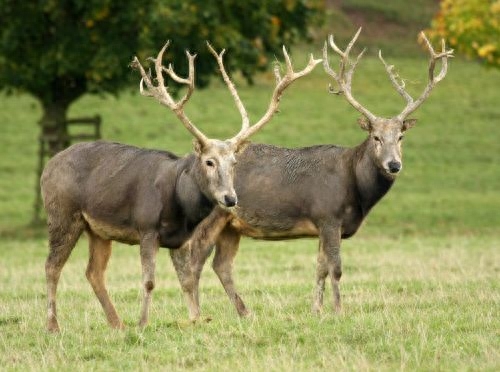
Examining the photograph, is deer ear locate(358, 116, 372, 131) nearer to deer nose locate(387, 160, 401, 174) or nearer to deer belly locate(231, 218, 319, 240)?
deer nose locate(387, 160, 401, 174)

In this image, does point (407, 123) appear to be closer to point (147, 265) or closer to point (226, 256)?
point (226, 256)

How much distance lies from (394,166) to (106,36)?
11.9m

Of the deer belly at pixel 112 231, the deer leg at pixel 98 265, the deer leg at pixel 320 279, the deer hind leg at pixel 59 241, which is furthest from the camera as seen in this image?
the deer leg at pixel 320 279

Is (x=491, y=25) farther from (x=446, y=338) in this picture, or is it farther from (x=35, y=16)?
(x=446, y=338)

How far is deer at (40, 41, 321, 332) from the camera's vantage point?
11.5 m

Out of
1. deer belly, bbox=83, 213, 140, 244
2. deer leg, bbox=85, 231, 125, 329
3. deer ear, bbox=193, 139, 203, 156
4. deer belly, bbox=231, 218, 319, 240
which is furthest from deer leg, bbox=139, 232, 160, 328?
deer belly, bbox=231, 218, 319, 240

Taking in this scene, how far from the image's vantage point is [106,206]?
39.3 feet

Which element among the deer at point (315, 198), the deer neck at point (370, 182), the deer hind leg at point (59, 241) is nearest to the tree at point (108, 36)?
the deer at point (315, 198)

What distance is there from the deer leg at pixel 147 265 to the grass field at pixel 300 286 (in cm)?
15

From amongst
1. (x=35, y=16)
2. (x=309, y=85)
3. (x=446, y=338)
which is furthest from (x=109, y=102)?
(x=446, y=338)

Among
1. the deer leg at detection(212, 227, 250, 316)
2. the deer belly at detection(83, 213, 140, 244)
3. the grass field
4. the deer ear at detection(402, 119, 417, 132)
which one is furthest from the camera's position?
the deer ear at detection(402, 119, 417, 132)

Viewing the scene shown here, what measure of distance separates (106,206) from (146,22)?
1182 cm

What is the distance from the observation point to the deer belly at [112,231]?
39.1 feet

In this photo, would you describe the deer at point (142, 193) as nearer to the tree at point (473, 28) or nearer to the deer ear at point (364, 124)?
the deer ear at point (364, 124)
